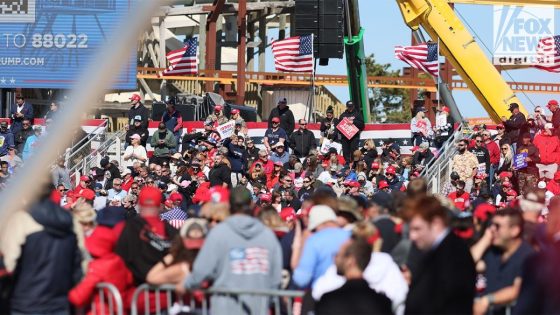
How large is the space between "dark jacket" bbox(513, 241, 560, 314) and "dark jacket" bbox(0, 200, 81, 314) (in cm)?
324

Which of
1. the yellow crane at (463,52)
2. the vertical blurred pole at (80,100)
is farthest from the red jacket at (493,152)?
the vertical blurred pole at (80,100)

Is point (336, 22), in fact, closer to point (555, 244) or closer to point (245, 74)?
point (245, 74)

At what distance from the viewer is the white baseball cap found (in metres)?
10.5

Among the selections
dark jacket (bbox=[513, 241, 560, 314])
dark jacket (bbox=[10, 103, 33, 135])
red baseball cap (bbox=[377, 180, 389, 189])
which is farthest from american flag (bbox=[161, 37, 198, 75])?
dark jacket (bbox=[513, 241, 560, 314])

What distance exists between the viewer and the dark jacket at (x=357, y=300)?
912 cm

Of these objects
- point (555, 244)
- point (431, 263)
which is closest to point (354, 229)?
point (431, 263)

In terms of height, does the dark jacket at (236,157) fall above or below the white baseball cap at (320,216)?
below

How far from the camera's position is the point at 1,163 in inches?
931

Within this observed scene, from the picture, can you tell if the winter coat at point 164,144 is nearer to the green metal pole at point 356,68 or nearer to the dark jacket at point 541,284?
the green metal pole at point 356,68

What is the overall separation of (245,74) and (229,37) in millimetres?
8318

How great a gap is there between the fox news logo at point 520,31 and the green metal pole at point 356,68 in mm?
3341

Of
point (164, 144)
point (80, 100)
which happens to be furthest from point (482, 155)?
point (80, 100)

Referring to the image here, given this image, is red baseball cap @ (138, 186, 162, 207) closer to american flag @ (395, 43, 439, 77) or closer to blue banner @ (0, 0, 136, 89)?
american flag @ (395, 43, 439, 77)

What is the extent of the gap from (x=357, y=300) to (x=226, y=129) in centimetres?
1621
